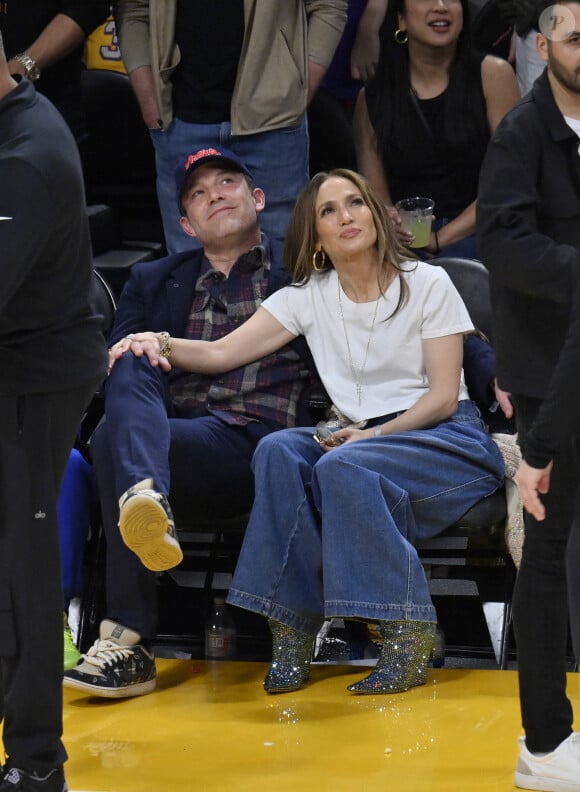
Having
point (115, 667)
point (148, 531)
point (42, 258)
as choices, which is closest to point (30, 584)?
point (42, 258)

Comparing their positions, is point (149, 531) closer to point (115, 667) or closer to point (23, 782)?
point (115, 667)

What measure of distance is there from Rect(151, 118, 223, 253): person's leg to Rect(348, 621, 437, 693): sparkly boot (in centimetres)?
182

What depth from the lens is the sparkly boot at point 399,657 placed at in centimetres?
337

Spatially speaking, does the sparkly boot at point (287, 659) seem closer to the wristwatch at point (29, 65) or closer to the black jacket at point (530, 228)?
the black jacket at point (530, 228)

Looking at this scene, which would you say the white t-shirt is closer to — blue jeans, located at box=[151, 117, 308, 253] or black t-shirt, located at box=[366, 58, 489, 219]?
blue jeans, located at box=[151, 117, 308, 253]

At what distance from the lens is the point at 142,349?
3.77m

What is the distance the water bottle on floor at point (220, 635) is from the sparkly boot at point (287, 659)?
0.35 metres

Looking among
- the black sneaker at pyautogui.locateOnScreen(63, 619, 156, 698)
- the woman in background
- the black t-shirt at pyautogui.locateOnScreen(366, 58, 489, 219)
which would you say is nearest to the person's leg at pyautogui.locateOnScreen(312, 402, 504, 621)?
the black sneaker at pyautogui.locateOnScreen(63, 619, 156, 698)

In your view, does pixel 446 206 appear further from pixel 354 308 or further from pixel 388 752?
pixel 388 752

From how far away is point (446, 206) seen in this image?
4.84m

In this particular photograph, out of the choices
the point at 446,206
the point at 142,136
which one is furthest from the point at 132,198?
the point at 446,206

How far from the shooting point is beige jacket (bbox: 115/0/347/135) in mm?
4645

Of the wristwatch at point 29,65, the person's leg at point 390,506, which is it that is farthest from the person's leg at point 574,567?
the wristwatch at point 29,65

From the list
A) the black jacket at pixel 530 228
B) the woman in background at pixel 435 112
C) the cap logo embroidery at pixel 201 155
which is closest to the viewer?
the black jacket at pixel 530 228
